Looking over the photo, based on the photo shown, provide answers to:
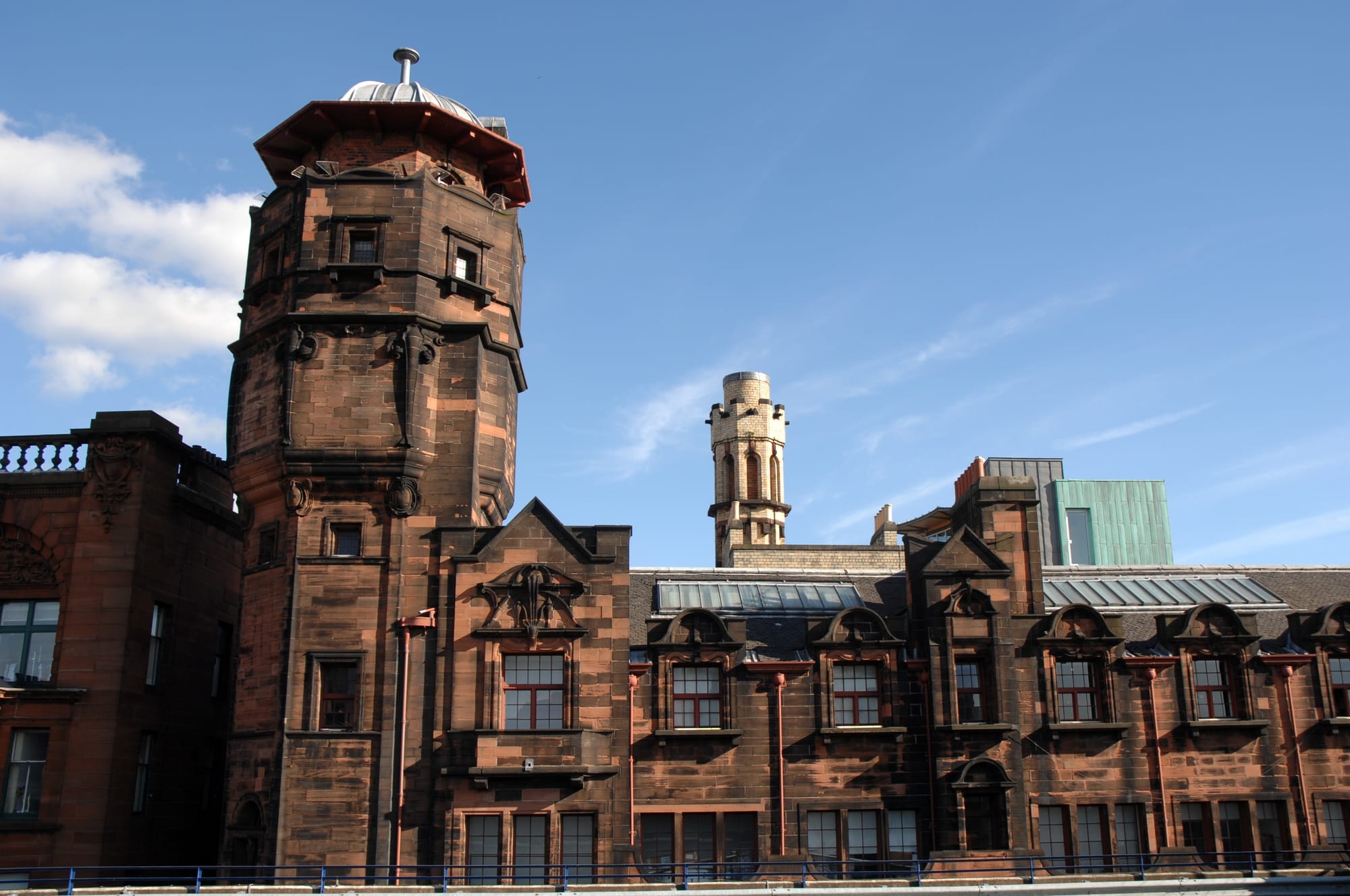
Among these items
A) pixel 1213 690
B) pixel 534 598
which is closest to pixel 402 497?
pixel 534 598

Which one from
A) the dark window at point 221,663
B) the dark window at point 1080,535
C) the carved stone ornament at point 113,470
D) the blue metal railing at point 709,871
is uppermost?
the dark window at point 1080,535

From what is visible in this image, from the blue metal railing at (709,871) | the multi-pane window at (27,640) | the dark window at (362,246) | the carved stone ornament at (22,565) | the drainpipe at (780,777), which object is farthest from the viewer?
the carved stone ornament at (22,565)

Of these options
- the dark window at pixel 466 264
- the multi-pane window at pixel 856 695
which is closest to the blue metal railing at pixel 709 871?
the multi-pane window at pixel 856 695

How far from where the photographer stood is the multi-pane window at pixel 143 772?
3167 centimetres

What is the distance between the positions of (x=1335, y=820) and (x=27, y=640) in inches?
1438

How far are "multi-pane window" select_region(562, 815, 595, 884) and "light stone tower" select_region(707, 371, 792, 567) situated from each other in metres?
51.4

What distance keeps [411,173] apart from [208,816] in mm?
20363

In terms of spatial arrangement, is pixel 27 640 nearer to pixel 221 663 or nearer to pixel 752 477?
pixel 221 663

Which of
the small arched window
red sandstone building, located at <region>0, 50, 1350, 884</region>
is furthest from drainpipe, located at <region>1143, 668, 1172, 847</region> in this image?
the small arched window

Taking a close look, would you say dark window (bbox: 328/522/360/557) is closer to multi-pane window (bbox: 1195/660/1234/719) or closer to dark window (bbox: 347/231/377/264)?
dark window (bbox: 347/231/377/264)

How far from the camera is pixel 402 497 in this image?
29859mm

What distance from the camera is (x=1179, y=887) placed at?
26109 mm

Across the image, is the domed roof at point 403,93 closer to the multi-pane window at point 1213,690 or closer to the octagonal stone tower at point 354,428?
the octagonal stone tower at point 354,428

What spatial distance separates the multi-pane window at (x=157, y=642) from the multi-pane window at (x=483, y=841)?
11.4m
